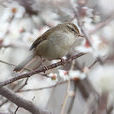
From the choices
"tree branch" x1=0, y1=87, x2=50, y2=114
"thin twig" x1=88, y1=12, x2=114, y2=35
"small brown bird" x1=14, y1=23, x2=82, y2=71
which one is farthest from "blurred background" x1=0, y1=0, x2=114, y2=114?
"tree branch" x1=0, y1=87, x2=50, y2=114

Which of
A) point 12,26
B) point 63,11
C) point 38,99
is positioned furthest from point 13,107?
point 63,11

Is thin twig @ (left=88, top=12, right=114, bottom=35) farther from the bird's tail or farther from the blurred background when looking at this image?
the bird's tail

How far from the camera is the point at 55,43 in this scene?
8.16 ft

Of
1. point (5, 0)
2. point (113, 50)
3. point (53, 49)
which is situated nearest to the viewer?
point (113, 50)

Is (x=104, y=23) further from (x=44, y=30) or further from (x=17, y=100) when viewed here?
(x=17, y=100)

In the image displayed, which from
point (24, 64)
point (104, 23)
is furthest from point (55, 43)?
point (104, 23)

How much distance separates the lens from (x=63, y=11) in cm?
304

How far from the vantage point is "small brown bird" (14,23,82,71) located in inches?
95.7

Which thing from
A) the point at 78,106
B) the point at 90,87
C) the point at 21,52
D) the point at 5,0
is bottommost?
the point at 78,106

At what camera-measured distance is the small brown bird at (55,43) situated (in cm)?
243

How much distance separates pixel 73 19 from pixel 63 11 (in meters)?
0.10

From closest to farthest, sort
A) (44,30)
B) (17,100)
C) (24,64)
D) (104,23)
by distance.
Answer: (17,100), (24,64), (104,23), (44,30)

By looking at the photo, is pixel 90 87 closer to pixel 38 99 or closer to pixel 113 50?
pixel 38 99

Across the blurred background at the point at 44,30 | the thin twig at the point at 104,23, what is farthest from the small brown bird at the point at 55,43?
the thin twig at the point at 104,23
